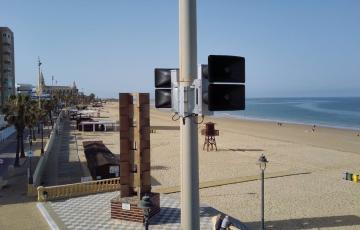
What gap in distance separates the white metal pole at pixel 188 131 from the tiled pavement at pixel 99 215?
8.74 meters

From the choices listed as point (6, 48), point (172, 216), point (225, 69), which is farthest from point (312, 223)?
point (6, 48)

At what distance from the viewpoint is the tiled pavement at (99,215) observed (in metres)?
14.8

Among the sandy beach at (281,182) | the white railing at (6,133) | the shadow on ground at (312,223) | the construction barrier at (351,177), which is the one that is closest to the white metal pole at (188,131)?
the shadow on ground at (312,223)

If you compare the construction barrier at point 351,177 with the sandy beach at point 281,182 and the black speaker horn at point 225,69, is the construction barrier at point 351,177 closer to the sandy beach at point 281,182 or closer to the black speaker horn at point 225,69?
the sandy beach at point 281,182

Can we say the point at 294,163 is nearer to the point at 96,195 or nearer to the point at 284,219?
the point at 284,219

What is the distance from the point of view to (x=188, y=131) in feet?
19.4

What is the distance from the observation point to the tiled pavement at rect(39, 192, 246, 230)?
48.5ft

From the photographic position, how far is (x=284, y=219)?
17.2 meters

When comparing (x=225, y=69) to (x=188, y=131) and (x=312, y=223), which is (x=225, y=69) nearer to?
(x=188, y=131)

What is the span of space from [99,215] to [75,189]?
14.8ft

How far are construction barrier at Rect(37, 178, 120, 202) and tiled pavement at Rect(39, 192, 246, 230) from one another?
715mm

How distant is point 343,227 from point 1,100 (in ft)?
277

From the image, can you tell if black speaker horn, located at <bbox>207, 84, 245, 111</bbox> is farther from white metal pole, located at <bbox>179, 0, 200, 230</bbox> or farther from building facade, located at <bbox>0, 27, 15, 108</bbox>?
building facade, located at <bbox>0, 27, 15, 108</bbox>

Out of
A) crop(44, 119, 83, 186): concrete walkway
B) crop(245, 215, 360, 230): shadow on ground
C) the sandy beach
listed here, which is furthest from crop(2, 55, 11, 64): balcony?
crop(245, 215, 360, 230): shadow on ground
